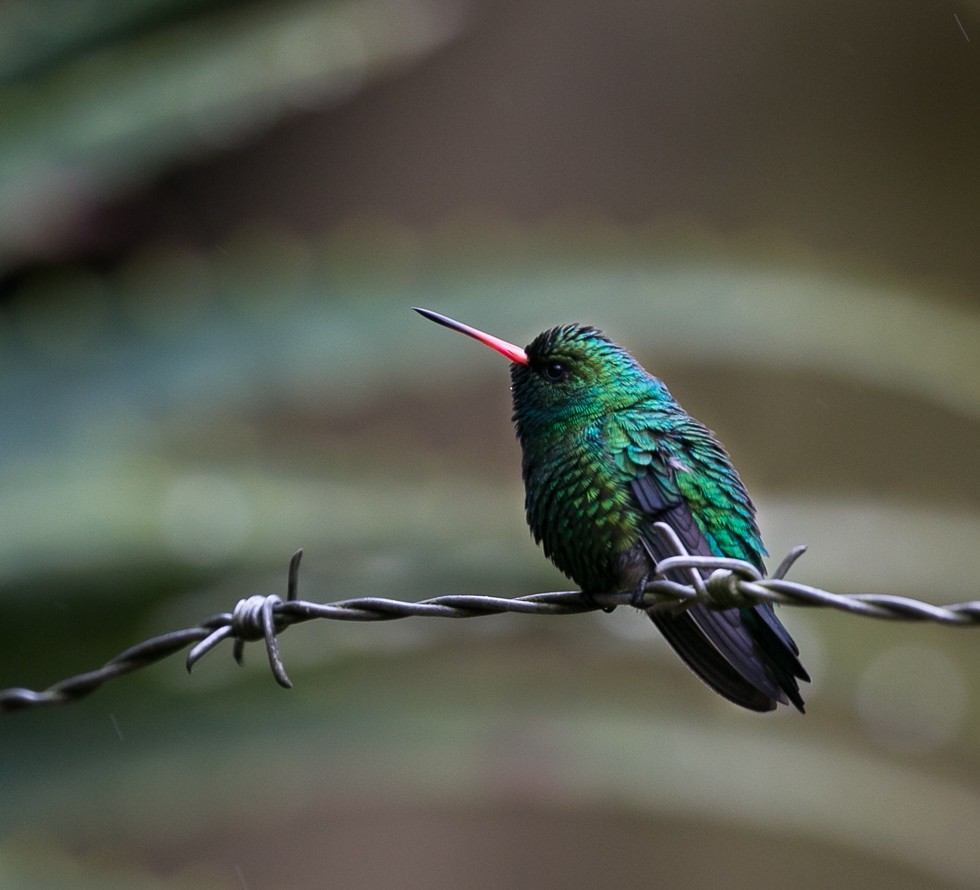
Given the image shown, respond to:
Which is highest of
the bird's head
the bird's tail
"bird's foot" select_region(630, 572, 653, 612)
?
the bird's head

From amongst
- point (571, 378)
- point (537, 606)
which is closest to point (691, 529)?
point (571, 378)

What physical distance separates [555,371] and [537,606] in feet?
2.71

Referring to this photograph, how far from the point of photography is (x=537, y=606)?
6.48ft

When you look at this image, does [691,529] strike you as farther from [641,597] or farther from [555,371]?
[555,371]

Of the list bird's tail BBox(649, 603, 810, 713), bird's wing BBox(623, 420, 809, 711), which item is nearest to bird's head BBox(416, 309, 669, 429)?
bird's wing BBox(623, 420, 809, 711)

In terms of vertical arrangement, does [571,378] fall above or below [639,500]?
above

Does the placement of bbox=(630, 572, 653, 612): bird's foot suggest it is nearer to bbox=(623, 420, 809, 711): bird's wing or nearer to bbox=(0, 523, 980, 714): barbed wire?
bbox=(0, 523, 980, 714): barbed wire

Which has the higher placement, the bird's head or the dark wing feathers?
the bird's head

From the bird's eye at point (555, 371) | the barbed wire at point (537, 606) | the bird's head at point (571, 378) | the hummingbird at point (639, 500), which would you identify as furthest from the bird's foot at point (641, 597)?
the bird's eye at point (555, 371)

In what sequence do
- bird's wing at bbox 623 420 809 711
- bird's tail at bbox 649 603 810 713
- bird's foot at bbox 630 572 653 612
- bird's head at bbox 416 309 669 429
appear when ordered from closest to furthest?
bird's foot at bbox 630 572 653 612
bird's tail at bbox 649 603 810 713
bird's wing at bbox 623 420 809 711
bird's head at bbox 416 309 669 429

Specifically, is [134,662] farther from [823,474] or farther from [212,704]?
[823,474]

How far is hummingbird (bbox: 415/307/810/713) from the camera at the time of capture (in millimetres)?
2307

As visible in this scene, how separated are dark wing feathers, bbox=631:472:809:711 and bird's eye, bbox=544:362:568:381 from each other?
13.5 inches

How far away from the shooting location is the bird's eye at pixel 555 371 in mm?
2682
